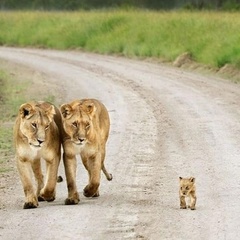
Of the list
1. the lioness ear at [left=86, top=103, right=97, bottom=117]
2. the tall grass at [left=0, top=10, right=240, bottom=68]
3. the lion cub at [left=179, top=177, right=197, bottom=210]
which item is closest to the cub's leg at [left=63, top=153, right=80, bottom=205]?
the lioness ear at [left=86, top=103, right=97, bottom=117]

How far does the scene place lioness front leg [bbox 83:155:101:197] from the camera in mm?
10438

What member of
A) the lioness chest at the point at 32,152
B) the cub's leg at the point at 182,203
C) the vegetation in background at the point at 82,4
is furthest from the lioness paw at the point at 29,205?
the vegetation in background at the point at 82,4

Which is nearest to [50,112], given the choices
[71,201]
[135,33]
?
[71,201]

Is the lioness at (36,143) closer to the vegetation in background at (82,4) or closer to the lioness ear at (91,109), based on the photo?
the lioness ear at (91,109)

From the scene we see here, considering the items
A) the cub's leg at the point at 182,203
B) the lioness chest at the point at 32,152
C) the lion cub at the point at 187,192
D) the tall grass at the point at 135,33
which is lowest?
the tall grass at the point at 135,33

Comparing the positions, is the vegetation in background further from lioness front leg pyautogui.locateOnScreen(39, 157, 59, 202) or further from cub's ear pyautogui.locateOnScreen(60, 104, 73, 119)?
cub's ear pyautogui.locateOnScreen(60, 104, 73, 119)

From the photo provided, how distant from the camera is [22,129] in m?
10.0

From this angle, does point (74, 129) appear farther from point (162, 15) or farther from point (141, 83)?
point (162, 15)

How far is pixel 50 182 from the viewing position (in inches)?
408

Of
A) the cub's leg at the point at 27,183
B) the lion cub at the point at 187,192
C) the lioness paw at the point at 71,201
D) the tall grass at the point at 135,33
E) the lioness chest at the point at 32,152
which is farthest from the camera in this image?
the tall grass at the point at 135,33

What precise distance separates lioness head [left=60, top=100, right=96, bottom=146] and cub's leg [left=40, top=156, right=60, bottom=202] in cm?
31

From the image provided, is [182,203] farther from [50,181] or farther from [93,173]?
[50,181]

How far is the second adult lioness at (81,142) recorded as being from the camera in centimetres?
1016

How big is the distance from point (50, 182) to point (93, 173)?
431 millimetres
